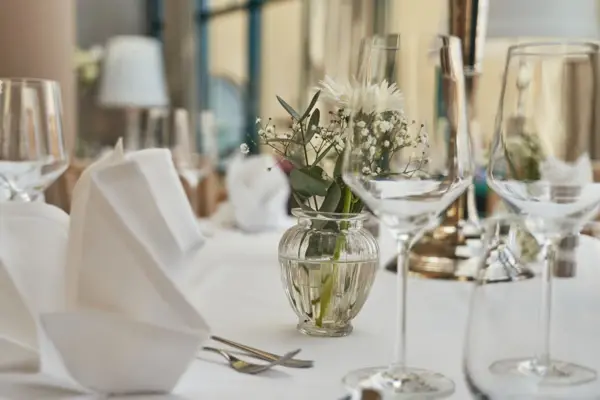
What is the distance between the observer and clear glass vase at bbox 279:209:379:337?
2.70ft

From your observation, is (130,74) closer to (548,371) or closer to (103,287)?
(103,287)

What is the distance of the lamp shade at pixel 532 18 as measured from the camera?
147cm

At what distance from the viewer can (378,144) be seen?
0.66 meters

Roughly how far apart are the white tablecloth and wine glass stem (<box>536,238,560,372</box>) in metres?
0.12

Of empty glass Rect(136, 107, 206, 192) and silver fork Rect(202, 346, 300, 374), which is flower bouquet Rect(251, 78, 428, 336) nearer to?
silver fork Rect(202, 346, 300, 374)

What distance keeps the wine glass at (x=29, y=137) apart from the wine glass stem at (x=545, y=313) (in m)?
0.72

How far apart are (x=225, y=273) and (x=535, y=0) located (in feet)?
2.64

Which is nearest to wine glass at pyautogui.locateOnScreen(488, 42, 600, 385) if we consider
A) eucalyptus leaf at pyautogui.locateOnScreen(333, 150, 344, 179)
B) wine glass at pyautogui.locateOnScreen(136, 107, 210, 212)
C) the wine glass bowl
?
the wine glass bowl

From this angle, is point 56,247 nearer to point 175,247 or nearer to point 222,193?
point 175,247

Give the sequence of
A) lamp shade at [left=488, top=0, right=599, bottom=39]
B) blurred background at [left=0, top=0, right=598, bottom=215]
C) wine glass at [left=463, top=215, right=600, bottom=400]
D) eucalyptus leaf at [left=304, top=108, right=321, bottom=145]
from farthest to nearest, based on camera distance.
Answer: blurred background at [left=0, top=0, right=598, bottom=215]
lamp shade at [left=488, top=0, right=599, bottom=39]
eucalyptus leaf at [left=304, top=108, right=321, bottom=145]
wine glass at [left=463, top=215, right=600, bottom=400]

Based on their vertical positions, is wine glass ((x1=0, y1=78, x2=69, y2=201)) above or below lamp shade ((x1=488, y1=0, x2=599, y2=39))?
below

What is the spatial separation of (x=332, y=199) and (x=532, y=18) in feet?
2.80

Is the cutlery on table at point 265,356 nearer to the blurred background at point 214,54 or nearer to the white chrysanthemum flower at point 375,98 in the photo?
the white chrysanthemum flower at point 375,98

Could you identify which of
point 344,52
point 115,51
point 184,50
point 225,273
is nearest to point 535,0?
point 225,273
